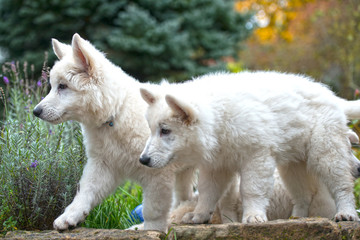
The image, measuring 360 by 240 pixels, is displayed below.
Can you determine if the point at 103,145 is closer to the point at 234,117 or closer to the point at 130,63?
the point at 234,117

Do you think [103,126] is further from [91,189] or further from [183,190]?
[183,190]

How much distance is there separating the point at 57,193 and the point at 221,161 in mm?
1687

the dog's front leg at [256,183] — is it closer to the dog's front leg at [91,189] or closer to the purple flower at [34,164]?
the dog's front leg at [91,189]

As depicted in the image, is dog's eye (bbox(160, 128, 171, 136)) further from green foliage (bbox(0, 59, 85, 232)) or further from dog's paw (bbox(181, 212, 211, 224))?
green foliage (bbox(0, 59, 85, 232))

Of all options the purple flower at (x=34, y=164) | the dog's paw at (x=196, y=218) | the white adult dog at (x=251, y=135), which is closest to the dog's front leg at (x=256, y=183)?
the white adult dog at (x=251, y=135)

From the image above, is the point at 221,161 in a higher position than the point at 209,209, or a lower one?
higher

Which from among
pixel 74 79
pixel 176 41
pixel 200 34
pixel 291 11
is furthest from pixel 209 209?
pixel 291 11

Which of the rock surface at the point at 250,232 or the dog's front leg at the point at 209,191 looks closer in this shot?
the rock surface at the point at 250,232

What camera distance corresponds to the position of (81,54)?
441 cm

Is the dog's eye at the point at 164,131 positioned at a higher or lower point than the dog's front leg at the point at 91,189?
higher

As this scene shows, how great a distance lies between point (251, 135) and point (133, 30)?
6900 mm

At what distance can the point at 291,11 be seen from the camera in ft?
78.1

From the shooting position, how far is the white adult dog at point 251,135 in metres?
4.12

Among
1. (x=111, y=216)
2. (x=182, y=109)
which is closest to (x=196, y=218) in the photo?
(x=111, y=216)
